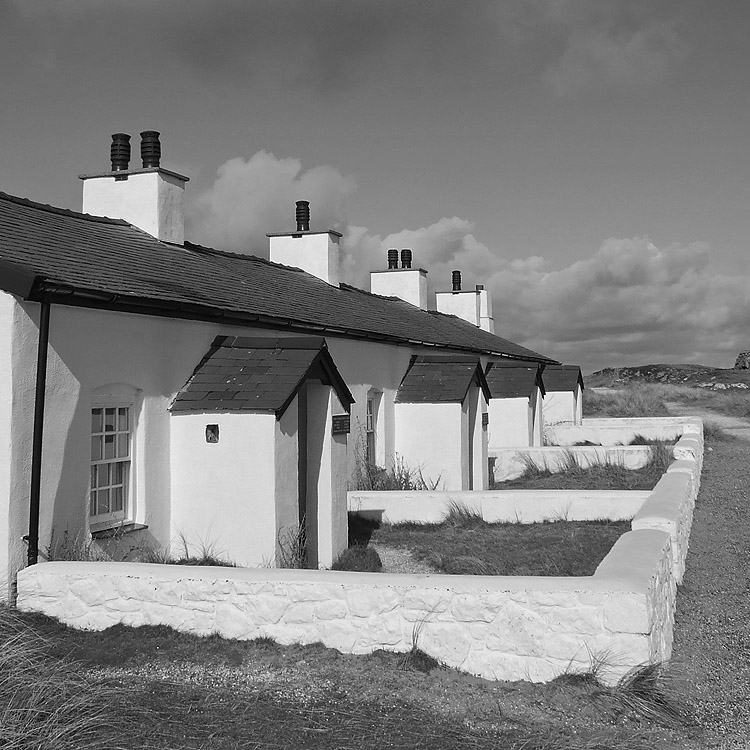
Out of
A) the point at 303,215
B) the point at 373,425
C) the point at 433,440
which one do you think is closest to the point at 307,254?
the point at 303,215

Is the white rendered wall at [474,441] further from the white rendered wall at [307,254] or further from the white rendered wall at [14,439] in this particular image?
the white rendered wall at [14,439]

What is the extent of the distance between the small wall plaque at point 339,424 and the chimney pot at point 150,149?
6309mm

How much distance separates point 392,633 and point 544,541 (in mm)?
5245

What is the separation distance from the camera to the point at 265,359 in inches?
415

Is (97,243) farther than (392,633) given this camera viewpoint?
Yes

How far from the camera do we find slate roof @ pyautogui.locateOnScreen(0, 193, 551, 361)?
8820 mm

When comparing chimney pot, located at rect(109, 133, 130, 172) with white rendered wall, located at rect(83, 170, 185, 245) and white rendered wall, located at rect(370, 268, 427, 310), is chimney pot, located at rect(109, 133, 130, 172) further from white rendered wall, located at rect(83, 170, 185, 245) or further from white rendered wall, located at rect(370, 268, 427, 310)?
white rendered wall, located at rect(370, 268, 427, 310)

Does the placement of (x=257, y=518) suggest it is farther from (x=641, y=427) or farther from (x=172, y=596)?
(x=641, y=427)

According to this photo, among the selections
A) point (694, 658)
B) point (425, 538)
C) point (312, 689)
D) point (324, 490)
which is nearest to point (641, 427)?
point (425, 538)

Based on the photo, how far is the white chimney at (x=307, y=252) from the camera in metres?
20.6

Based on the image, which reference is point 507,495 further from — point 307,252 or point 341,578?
point 307,252

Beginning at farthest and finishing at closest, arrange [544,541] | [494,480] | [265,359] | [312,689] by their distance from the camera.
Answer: [494,480], [544,541], [265,359], [312,689]

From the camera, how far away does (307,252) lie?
20.8m

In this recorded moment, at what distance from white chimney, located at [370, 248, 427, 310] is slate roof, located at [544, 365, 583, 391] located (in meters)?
6.18
